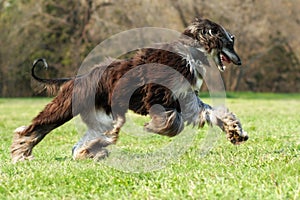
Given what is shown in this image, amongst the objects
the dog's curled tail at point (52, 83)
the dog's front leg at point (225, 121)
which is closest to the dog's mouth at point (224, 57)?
the dog's front leg at point (225, 121)

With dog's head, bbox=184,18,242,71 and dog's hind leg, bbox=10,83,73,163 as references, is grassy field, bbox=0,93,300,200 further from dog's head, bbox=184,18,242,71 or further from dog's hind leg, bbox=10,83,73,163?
dog's head, bbox=184,18,242,71

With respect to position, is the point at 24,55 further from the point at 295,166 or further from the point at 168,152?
the point at 295,166

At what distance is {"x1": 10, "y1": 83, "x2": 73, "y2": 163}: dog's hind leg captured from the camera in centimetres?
543

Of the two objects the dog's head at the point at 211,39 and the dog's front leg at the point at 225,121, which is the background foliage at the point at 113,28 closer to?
the dog's head at the point at 211,39

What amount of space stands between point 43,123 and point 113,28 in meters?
20.6

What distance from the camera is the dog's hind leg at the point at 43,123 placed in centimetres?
543

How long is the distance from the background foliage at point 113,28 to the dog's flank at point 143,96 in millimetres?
19952

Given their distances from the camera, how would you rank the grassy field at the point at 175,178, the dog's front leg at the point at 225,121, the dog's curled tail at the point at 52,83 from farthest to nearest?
the dog's curled tail at the point at 52,83
the dog's front leg at the point at 225,121
the grassy field at the point at 175,178

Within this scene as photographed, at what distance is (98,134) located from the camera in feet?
19.3

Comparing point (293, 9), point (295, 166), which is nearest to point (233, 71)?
point (293, 9)

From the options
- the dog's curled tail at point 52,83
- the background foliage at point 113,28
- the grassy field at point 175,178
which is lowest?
the grassy field at point 175,178

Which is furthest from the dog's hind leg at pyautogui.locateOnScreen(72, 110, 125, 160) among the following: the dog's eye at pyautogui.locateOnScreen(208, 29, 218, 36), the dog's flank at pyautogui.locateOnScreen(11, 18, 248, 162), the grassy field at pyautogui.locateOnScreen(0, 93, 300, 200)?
the dog's eye at pyautogui.locateOnScreen(208, 29, 218, 36)

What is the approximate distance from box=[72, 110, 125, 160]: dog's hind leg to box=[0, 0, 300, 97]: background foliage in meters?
19.9

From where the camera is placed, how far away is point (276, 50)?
2939 cm
